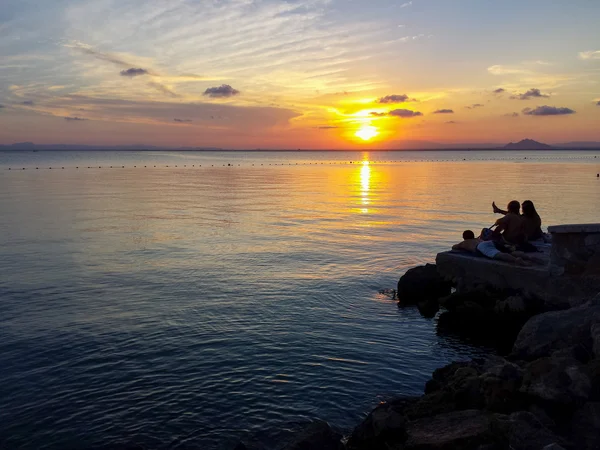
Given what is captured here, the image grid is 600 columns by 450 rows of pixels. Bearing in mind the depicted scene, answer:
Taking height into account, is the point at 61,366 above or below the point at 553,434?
below

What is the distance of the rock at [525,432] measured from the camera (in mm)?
7027

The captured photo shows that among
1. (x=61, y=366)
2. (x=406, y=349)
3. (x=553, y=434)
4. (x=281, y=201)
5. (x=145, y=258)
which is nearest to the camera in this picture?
(x=553, y=434)

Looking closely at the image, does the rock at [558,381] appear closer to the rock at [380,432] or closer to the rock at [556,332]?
the rock at [556,332]

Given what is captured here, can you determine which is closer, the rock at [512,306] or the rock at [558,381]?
the rock at [558,381]

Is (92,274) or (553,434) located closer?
(553,434)

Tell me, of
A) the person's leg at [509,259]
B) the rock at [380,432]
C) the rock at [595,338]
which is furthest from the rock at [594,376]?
the person's leg at [509,259]

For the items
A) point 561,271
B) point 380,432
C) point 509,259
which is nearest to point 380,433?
point 380,432

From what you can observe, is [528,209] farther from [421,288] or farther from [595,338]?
[595,338]

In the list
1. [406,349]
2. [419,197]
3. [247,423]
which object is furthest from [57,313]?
[419,197]

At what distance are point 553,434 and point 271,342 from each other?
748 centimetres

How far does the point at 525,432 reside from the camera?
23.6 feet

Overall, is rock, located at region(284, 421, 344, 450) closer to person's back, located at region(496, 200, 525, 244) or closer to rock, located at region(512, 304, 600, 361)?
rock, located at region(512, 304, 600, 361)

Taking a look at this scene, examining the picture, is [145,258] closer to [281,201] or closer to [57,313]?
[57,313]

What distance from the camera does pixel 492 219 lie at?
35.4 meters
